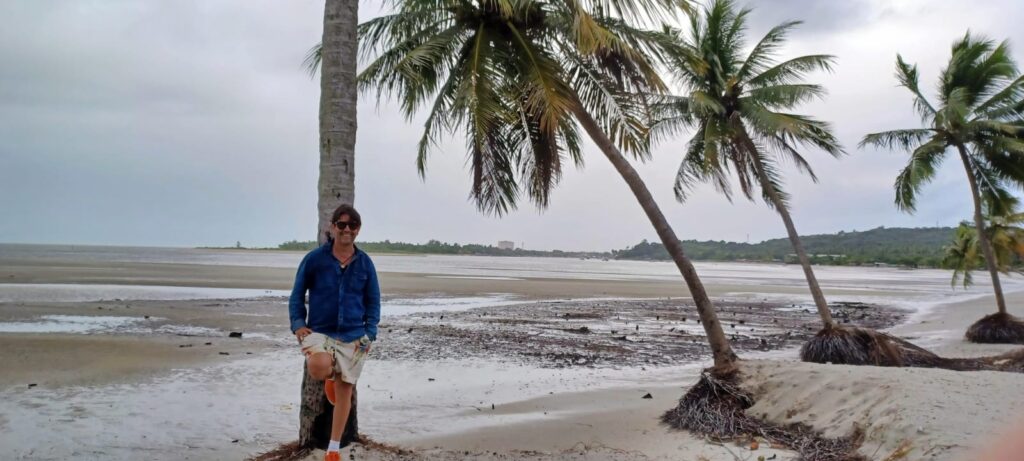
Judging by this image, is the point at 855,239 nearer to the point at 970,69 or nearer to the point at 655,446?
the point at 970,69

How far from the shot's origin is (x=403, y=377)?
10.2m

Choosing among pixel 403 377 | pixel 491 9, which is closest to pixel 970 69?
pixel 491 9

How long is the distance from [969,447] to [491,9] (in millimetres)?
7555

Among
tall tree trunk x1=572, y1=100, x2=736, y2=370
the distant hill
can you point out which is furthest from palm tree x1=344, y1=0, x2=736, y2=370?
the distant hill

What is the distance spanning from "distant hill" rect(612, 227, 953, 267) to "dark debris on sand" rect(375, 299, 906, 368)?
9594cm

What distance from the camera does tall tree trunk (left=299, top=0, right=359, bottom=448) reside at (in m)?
5.65

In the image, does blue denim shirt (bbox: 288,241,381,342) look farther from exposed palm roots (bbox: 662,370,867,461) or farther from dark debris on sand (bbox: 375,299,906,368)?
dark debris on sand (bbox: 375,299,906,368)

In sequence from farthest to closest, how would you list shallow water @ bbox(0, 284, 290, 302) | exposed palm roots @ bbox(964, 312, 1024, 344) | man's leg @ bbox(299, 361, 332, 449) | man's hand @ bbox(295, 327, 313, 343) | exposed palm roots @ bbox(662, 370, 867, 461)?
1. shallow water @ bbox(0, 284, 290, 302)
2. exposed palm roots @ bbox(964, 312, 1024, 344)
3. exposed palm roots @ bbox(662, 370, 867, 461)
4. man's leg @ bbox(299, 361, 332, 449)
5. man's hand @ bbox(295, 327, 313, 343)

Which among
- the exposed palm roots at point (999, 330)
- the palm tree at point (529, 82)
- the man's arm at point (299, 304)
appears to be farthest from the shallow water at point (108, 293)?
the exposed palm roots at point (999, 330)

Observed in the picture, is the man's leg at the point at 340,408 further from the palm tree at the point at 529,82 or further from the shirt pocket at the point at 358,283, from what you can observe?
the palm tree at the point at 529,82

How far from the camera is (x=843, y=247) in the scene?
130 meters

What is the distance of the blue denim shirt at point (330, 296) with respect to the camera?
4.67 meters

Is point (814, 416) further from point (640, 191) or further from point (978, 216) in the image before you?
point (978, 216)

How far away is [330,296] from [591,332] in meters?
12.7
